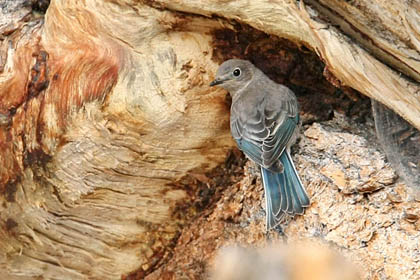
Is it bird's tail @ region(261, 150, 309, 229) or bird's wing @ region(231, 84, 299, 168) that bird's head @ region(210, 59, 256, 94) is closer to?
bird's wing @ region(231, 84, 299, 168)

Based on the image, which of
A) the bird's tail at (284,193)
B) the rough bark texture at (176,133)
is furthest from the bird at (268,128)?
the rough bark texture at (176,133)

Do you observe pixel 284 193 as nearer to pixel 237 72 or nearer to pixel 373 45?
pixel 237 72

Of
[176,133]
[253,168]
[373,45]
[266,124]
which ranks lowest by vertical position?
[253,168]

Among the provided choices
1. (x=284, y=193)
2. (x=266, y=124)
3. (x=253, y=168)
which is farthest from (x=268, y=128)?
(x=284, y=193)

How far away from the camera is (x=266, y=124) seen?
512 centimetres

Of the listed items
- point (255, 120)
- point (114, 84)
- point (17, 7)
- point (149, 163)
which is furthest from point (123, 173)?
point (17, 7)

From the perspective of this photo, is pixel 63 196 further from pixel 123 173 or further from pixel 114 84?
pixel 114 84

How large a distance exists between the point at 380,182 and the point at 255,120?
1.13m

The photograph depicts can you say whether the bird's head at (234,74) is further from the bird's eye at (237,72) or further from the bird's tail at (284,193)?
the bird's tail at (284,193)

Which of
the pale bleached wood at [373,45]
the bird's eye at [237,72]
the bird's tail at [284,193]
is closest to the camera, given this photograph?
the pale bleached wood at [373,45]

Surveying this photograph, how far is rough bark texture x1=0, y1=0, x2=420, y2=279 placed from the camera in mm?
4168

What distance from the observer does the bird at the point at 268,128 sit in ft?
15.3

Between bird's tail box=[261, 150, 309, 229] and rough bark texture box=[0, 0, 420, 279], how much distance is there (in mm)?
98

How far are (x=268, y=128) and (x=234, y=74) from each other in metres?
0.48
